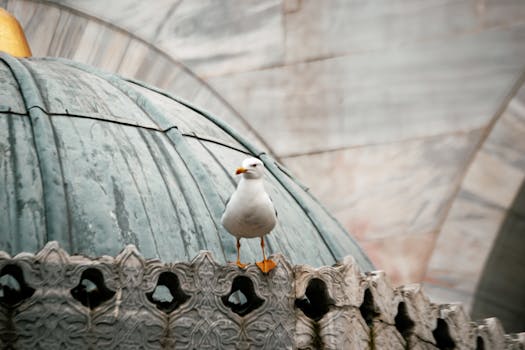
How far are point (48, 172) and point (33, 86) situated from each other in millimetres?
1372

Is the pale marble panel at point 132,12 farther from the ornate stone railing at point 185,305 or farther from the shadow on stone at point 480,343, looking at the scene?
the ornate stone railing at point 185,305

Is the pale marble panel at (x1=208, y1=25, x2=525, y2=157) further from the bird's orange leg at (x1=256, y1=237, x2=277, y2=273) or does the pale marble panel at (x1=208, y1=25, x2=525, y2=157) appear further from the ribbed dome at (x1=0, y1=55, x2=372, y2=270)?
the bird's orange leg at (x1=256, y1=237, x2=277, y2=273)

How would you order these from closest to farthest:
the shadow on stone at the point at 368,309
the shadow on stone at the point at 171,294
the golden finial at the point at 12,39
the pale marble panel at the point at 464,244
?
the shadow on stone at the point at 171,294 → the shadow on stone at the point at 368,309 → the golden finial at the point at 12,39 → the pale marble panel at the point at 464,244

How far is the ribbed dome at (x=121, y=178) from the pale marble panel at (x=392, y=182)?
383 centimetres

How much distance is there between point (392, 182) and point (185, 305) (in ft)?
25.8

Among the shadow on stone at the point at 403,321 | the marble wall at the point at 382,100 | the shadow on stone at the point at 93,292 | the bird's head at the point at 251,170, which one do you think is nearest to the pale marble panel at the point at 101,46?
the marble wall at the point at 382,100

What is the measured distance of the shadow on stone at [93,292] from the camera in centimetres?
874

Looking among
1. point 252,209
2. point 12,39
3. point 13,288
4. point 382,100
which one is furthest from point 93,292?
point 382,100

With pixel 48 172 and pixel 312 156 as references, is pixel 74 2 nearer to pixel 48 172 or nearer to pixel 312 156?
pixel 312 156

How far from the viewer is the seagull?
9109mm

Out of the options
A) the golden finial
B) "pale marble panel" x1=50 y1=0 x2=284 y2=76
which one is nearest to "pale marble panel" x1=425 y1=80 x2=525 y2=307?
"pale marble panel" x1=50 y1=0 x2=284 y2=76

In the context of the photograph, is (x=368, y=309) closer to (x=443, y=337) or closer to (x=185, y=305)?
(x=443, y=337)

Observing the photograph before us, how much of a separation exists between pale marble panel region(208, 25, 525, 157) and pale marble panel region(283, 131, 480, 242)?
166 mm

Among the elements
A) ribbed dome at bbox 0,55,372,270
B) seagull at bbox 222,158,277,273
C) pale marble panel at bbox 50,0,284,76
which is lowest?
seagull at bbox 222,158,277,273
